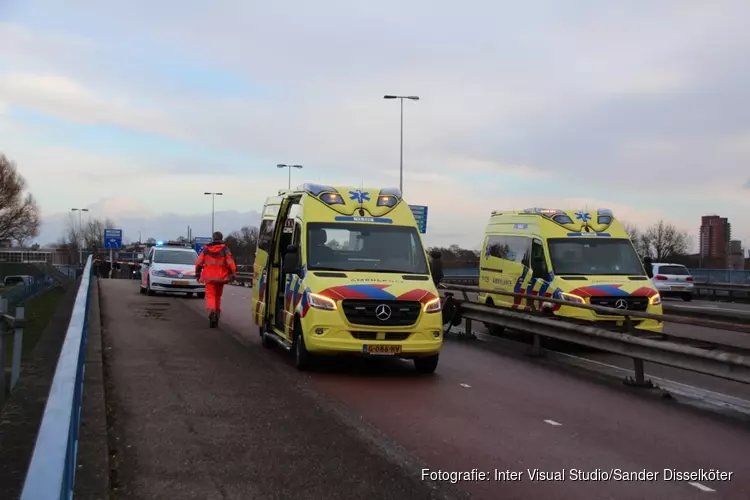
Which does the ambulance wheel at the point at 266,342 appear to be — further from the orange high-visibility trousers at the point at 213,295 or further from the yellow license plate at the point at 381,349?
the yellow license plate at the point at 381,349

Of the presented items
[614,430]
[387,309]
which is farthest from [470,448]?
[387,309]

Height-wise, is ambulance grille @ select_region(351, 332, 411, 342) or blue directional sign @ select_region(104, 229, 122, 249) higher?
blue directional sign @ select_region(104, 229, 122, 249)

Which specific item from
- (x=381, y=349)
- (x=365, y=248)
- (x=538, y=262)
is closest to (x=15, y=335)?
(x=365, y=248)

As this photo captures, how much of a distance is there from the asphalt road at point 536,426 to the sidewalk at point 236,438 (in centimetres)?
25

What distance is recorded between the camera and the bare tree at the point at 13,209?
8944 centimetres

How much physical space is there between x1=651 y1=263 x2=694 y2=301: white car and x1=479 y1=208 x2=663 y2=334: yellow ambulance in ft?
59.5

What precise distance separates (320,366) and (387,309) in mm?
1592

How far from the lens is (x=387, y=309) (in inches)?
380

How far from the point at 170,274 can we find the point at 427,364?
16.2 meters

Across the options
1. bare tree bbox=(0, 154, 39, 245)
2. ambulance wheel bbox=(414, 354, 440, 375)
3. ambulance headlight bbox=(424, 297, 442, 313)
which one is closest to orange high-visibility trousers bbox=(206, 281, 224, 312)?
ambulance wheel bbox=(414, 354, 440, 375)

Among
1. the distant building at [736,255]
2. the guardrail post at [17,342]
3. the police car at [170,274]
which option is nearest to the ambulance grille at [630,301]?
the guardrail post at [17,342]

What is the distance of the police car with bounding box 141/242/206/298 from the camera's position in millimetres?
24516

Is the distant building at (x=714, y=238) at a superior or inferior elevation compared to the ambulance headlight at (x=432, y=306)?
superior

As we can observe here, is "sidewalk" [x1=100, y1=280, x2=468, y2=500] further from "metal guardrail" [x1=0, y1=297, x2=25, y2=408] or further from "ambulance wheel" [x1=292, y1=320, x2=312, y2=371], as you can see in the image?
"metal guardrail" [x1=0, y1=297, x2=25, y2=408]
